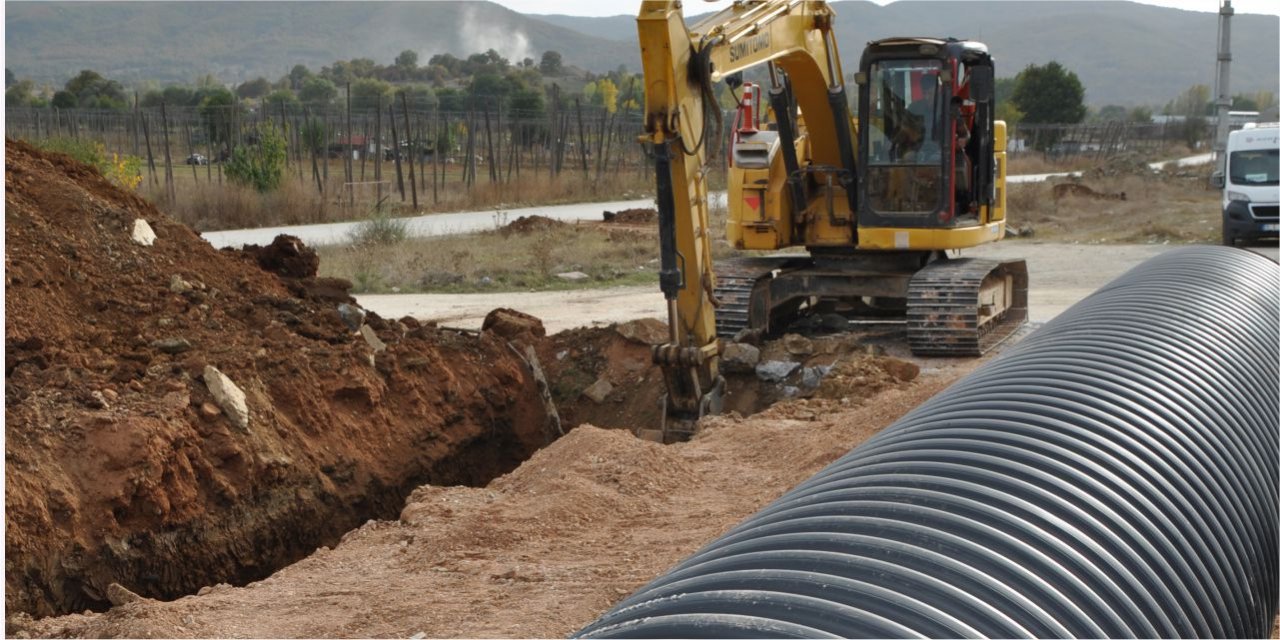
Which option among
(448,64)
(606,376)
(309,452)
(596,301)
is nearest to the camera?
(309,452)

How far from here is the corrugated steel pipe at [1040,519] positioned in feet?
9.43

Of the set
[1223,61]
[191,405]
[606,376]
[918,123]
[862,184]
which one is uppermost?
[1223,61]

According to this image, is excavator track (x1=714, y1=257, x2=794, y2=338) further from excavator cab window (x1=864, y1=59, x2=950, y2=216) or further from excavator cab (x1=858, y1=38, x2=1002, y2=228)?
excavator cab window (x1=864, y1=59, x2=950, y2=216)

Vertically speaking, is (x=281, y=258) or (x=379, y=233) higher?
(x=281, y=258)

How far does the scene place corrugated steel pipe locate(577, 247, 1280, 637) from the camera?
2875 mm

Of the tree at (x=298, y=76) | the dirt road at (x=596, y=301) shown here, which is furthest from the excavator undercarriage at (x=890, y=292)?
the tree at (x=298, y=76)

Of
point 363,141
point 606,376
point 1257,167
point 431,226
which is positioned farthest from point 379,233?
point 363,141

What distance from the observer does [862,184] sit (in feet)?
40.5

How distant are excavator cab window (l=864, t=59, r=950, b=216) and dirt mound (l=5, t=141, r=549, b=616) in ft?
13.1

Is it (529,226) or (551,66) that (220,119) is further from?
(551,66)

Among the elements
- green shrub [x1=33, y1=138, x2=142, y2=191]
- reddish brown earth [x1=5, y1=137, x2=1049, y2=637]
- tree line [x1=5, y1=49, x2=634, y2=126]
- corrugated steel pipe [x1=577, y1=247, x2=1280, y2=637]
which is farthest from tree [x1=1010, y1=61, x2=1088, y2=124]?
corrugated steel pipe [x1=577, y1=247, x2=1280, y2=637]

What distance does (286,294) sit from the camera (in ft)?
35.8

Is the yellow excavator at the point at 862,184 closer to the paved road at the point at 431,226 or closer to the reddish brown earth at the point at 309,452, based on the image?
the reddish brown earth at the point at 309,452

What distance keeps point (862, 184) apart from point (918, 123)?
76 centimetres
